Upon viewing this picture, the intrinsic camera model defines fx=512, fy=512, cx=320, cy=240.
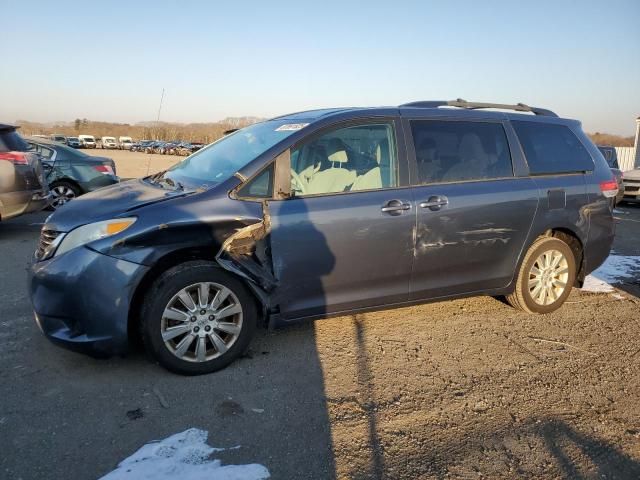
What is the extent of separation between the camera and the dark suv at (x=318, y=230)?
3336 mm

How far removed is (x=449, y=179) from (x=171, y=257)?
2308 millimetres

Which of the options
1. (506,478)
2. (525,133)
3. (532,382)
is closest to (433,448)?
(506,478)

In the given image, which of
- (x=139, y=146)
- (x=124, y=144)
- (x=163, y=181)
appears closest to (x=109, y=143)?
(x=124, y=144)

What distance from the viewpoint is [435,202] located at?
4.09m

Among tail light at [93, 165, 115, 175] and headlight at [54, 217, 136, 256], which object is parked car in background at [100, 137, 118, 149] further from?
headlight at [54, 217, 136, 256]

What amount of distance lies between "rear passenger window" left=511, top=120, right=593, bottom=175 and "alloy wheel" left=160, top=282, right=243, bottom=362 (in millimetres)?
3008

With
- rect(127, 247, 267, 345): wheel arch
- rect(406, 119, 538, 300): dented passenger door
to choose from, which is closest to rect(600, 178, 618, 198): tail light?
rect(406, 119, 538, 300): dented passenger door

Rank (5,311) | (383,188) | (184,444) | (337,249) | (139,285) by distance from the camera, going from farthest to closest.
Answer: (5,311) < (383,188) < (337,249) < (139,285) < (184,444)

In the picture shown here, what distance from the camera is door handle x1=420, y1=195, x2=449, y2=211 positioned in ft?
13.3

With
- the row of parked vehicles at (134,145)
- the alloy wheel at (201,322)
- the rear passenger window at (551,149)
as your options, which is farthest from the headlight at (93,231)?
the row of parked vehicles at (134,145)

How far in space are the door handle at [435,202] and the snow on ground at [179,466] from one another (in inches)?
92.1

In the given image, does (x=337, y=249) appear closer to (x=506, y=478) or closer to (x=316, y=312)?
(x=316, y=312)

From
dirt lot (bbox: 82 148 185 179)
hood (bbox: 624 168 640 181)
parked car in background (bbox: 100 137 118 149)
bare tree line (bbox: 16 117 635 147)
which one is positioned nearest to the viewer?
hood (bbox: 624 168 640 181)

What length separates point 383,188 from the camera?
13.1 ft
